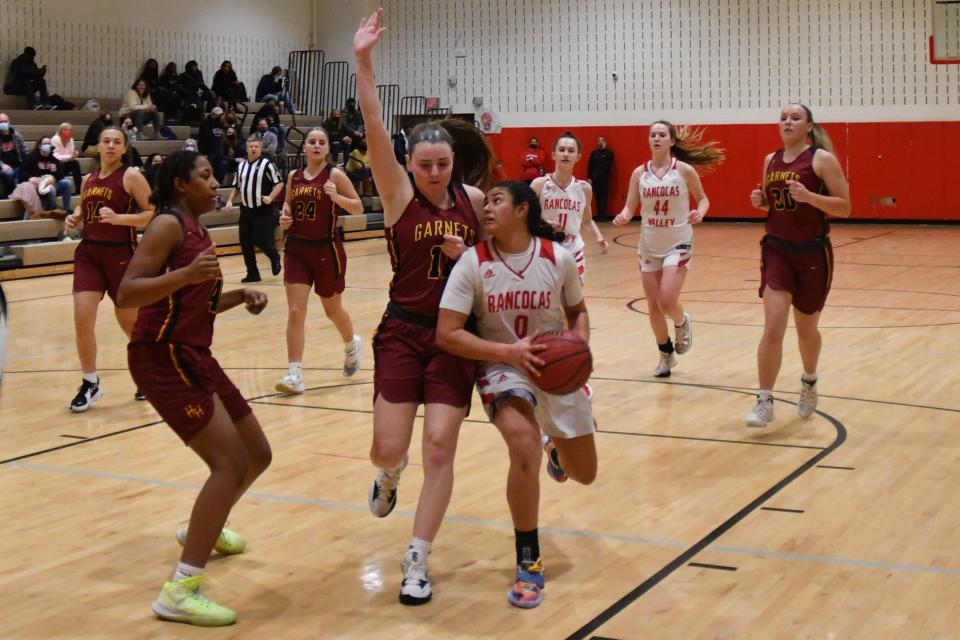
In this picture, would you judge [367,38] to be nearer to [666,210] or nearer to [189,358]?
[189,358]

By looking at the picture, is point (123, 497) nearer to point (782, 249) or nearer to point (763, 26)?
point (782, 249)

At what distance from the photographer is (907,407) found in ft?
25.5

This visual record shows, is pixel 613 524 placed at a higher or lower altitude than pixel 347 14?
lower

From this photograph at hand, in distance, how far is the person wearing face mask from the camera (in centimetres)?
2527

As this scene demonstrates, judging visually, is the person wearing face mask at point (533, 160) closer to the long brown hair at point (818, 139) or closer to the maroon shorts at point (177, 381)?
the long brown hair at point (818, 139)

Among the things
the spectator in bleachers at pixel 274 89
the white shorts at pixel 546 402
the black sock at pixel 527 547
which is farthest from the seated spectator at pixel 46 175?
the black sock at pixel 527 547

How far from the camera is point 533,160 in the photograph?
995 inches

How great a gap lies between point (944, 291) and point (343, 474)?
9303 millimetres

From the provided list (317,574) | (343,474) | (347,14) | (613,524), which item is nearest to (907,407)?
(613,524)

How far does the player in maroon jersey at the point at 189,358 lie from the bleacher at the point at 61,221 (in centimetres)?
1248

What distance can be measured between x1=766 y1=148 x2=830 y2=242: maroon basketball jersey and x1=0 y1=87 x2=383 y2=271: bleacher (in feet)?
38.8

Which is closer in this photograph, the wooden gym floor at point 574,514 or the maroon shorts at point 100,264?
the wooden gym floor at point 574,514

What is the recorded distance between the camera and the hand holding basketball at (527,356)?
4324 mm

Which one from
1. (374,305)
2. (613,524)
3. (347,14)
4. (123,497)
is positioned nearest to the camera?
(613,524)
